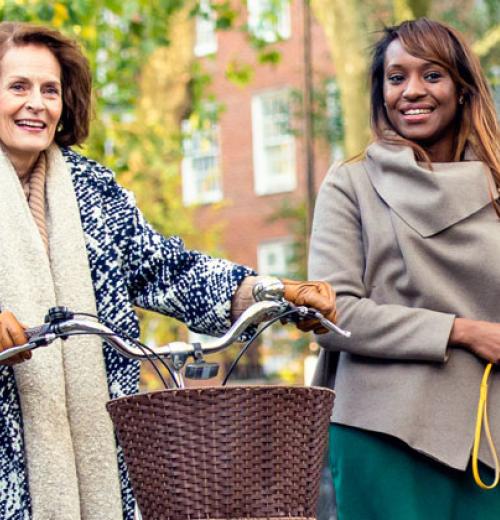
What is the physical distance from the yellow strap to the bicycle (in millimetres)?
1009

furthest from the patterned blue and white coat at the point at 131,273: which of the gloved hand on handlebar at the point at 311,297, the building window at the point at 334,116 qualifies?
the building window at the point at 334,116

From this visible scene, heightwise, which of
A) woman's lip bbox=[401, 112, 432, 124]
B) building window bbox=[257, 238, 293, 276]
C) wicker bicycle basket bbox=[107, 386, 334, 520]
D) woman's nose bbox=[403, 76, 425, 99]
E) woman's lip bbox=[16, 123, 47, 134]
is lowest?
building window bbox=[257, 238, 293, 276]

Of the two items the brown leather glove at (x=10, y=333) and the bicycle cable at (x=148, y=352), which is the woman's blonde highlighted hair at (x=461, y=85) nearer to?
the bicycle cable at (x=148, y=352)

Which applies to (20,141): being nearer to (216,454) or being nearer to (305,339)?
(216,454)

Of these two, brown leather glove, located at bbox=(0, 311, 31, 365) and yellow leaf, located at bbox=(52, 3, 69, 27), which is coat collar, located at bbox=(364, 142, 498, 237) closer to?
brown leather glove, located at bbox=(0, 311, 31, 365)

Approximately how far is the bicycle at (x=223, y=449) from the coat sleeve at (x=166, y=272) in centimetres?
87

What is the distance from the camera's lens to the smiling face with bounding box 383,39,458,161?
14.4 feet

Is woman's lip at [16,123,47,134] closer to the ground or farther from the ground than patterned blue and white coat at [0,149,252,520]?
farther from the ground

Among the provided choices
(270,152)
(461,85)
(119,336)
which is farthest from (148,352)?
(270,152)

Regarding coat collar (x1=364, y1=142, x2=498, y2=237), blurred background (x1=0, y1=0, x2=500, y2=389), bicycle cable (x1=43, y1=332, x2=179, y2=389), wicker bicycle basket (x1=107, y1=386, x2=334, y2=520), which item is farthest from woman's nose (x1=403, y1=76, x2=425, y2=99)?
wicker bicycle basket (x1=107, y1=386, x2=334, y2=520)

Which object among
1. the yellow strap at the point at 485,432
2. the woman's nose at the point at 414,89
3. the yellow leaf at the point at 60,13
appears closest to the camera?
the yellow strap at the point at 485,432

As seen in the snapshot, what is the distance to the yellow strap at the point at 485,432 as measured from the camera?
4.08m

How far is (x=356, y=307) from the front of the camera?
13.7 ft

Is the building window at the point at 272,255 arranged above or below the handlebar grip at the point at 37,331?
below
